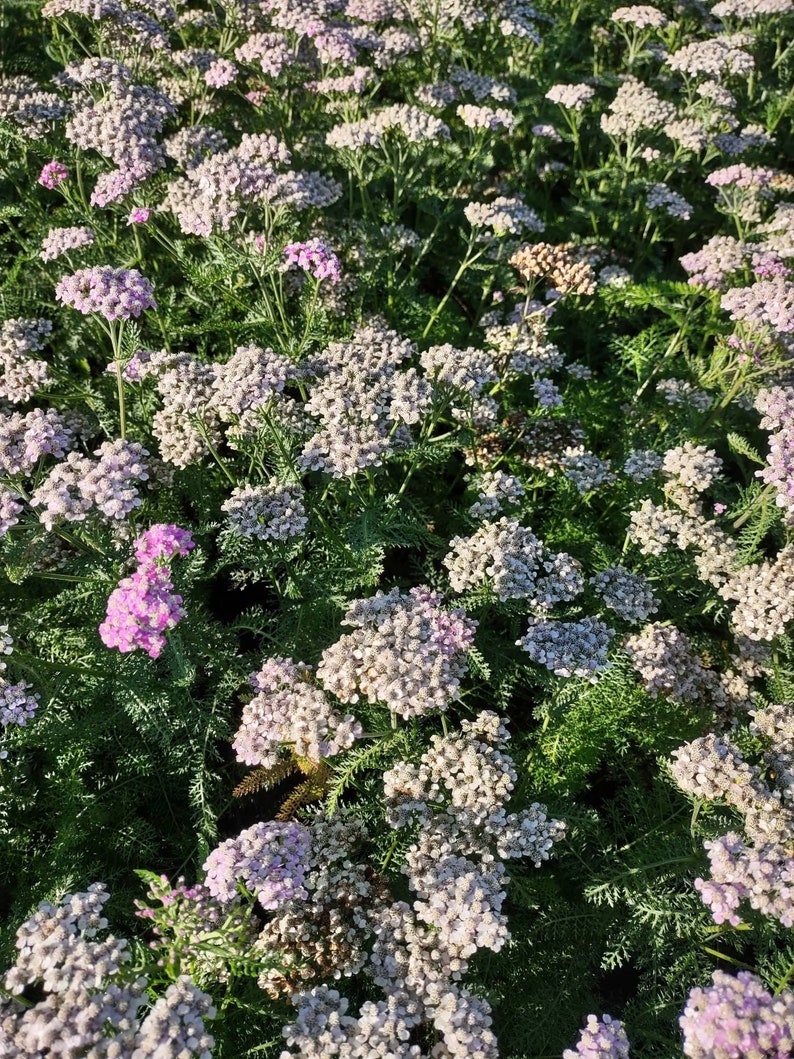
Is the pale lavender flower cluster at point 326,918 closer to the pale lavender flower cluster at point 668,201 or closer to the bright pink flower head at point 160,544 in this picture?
the bright pink flower head at point 160,544

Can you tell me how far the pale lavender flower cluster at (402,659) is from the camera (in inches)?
134

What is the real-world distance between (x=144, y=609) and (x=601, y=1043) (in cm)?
253

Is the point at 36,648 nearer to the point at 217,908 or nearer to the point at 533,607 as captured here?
the point at 217,908

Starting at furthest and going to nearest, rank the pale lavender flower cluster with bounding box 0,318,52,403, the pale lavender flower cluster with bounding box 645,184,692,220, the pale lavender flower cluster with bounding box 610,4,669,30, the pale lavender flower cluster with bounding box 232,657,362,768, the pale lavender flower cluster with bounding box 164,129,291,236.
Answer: the pale lavender flower cluster with bounding box 610,4,669,30, the pale lavender flower cluster with bounding box 645,184,692,220, the pale lavender flower cluster with bounding box 164,129,291,236, the pale lavender flower cluster with bounding box 0,318,52,403, the pale lavender flower cluster with bounding box 232,657,362,768

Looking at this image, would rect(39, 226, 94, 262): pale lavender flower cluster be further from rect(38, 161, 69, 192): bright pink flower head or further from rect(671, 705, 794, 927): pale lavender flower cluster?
rect(671, 705, 794, 927): pale lavender flower cluster

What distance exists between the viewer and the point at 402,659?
3498 millimetres

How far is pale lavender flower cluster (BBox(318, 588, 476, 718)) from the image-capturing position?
11.2ft

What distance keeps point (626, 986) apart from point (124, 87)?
668 centimetres

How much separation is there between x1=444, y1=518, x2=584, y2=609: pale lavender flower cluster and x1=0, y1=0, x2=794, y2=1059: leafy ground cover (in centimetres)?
2

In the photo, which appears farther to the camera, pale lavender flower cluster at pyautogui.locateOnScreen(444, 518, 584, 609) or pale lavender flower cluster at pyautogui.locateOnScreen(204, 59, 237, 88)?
pale lavender flower cluster at pyautogui.locateOnScreen(204, 59, 237, 88)

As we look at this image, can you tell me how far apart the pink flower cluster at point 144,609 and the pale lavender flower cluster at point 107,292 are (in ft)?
5.01

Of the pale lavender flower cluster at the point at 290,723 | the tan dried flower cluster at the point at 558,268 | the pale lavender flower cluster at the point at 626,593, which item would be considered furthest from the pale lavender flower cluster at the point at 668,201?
the pale lavender flower cluster at the point at 290,723

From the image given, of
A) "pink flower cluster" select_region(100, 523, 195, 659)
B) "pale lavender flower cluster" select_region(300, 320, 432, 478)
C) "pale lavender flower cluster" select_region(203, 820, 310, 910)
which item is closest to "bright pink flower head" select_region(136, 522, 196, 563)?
"pink flower cluster" select_region(100, 523, 195, 659)

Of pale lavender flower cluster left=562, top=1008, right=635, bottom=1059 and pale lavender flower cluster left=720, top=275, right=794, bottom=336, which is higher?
pale lavender flower cluster left=720, top=275, right=794, bottom=336
